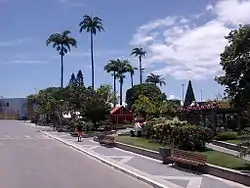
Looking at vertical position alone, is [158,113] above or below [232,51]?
below

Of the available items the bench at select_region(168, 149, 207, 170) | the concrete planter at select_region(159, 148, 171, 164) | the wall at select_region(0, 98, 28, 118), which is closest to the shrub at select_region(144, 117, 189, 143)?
the concrete planter at select_region(159, 148, 171, 164)

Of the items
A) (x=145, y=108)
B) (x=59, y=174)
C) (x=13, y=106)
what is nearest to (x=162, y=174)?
(x=59, y=174)

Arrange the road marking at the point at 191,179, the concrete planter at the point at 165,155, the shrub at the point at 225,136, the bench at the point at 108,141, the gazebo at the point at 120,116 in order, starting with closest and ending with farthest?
1. the road marking at the point at 191,179
2. the concrete planter at the point at 165,155
3. the shrub at the point at 225,136
4. the bench at the point at 108,141
5. the gazebo at the point at 120,116

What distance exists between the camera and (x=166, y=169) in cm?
2162

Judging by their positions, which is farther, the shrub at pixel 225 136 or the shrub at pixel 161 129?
the shrub at pixel 225 136

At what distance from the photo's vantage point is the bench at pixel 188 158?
20.1 metres

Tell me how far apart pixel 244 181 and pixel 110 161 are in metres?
10.7

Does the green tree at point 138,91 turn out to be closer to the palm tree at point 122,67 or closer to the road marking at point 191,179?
the palm tree at point 122,67

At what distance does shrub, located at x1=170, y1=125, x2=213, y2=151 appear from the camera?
28344 millimetres

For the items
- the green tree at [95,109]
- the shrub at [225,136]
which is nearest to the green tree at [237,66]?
the shrub at [225,136]

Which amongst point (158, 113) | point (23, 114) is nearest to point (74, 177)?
point (158, 113)

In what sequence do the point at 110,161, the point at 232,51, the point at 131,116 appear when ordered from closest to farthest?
the point at 110,161
the point at 232,51
the point at 131,116

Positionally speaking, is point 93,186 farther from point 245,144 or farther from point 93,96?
point 93,96

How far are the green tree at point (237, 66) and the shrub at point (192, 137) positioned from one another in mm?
7060
